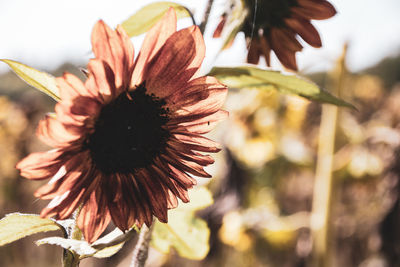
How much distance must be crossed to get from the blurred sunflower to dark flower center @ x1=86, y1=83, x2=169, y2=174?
0.37ft

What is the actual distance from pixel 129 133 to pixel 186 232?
0.15 m

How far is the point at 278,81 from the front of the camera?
1.29 ft

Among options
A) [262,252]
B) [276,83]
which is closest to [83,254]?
[276,83]

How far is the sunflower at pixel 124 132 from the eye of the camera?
281mm

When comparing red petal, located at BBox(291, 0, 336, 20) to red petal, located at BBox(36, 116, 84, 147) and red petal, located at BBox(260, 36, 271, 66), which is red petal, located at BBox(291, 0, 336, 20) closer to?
red petal, located at BBox(260, 36, 271, 66)

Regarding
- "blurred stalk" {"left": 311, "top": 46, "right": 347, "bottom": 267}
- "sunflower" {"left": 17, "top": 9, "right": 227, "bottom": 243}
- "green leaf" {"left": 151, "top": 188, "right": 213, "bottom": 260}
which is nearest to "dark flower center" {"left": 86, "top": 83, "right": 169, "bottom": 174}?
"sunflower" {"left": 17, "top": 9, "right": 227, "bottom": 243}

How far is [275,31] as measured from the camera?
0.45 m

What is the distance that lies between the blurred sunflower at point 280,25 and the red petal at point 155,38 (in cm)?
10

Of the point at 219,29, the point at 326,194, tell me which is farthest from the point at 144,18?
the point at 326,194

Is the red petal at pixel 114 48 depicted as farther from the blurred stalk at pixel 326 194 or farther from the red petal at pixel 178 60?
the blurred stalk at pixel 326 194

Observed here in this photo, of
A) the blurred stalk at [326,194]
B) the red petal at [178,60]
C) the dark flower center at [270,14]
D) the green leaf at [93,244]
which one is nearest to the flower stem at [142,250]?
the green leaf at [93,244]

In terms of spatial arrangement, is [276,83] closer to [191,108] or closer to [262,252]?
[191,108]

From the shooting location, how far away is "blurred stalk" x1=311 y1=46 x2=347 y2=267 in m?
1.12

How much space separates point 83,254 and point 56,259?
200 cm
